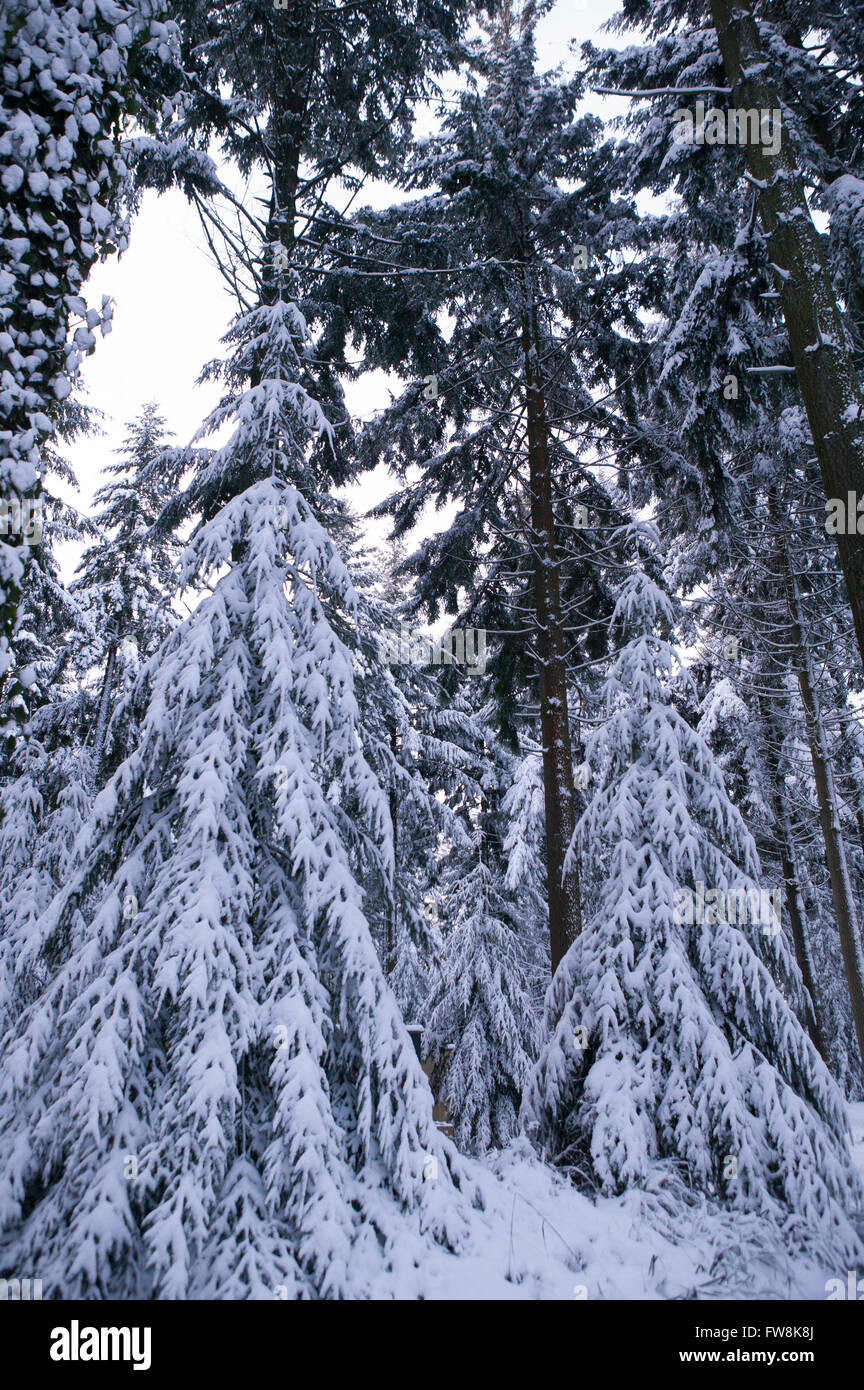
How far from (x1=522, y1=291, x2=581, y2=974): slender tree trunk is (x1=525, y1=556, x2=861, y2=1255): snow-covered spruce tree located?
80.0 inches

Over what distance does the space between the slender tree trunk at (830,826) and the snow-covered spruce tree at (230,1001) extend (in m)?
9.22

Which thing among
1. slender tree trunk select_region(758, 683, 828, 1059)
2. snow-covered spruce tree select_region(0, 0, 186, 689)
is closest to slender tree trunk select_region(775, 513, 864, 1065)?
slender tree trunk select_region(758, 683, 828, 1059)

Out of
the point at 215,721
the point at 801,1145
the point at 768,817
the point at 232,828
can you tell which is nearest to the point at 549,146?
the point at 215,721

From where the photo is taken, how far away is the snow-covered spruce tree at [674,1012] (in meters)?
4.41

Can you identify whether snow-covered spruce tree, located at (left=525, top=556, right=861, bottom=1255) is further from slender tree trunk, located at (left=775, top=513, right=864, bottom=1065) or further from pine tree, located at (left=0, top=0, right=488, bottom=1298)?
slender tree trunk, located at (left=775, top=513, right=864, bottom=1065)

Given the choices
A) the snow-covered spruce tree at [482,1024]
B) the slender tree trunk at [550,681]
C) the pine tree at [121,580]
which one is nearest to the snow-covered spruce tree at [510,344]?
the slender tree trunk at [550,681]

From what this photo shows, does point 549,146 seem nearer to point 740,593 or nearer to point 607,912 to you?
point 607,912

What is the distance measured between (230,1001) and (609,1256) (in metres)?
2.48

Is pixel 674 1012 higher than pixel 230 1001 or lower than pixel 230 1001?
lower

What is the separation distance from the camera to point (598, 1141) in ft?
15.3

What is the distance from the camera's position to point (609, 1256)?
369 centimetres

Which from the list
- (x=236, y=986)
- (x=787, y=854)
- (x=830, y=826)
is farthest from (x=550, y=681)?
(x=787, y=854)

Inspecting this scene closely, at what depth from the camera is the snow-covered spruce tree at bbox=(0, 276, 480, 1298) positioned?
321 centimetres

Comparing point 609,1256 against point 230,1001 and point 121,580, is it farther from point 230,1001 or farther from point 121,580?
point 121,580
